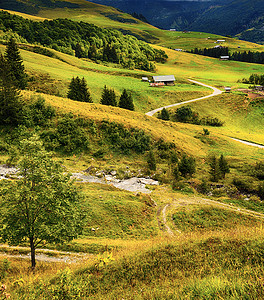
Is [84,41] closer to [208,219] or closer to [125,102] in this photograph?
[125,102]

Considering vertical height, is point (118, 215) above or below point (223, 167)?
below

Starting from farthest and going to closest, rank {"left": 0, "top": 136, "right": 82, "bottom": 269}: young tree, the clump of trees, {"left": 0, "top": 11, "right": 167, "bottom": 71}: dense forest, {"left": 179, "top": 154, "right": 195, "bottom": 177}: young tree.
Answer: {"left": 0, "top": 11, "right": 167, "bottom": 71}: dense forest → the clump of trees → {"left": 179, "top": 154, "right": 195, "bottom": 177}: young tree → {"left": 0, "top": 136, "right": 82, "bottom": 269}: young tree

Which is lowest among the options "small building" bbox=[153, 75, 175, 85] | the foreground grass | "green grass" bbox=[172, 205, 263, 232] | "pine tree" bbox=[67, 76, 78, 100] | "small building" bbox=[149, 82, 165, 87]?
"green grass" bbox=[172, 205, 263, 232]

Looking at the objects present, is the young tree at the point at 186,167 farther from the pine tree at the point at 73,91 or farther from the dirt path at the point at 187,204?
the pine tree at the point at 73,91

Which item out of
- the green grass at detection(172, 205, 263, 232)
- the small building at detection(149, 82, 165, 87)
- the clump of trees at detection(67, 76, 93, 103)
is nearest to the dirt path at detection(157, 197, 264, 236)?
the green grass at detection(172, 205, 263, 232)

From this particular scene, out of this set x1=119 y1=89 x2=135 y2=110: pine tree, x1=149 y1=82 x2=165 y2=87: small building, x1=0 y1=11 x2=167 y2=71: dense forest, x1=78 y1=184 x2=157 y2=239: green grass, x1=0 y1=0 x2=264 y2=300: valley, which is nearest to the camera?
x1=0 y1=0 x2=264 y2=300: valley

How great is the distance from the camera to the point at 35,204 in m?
10.4

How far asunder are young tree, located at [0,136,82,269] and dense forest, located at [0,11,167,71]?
135571 mm

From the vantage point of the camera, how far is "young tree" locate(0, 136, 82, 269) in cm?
1024

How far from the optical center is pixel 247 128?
7512 cm

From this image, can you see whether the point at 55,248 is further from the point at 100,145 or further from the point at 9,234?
the point at 100,145

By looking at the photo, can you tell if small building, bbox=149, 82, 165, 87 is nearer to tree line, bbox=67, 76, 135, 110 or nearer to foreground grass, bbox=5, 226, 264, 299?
tree line, bbox=67, 76, 135, 110

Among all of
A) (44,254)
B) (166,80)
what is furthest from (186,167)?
(166,80)

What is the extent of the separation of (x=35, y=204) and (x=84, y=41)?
172 m
